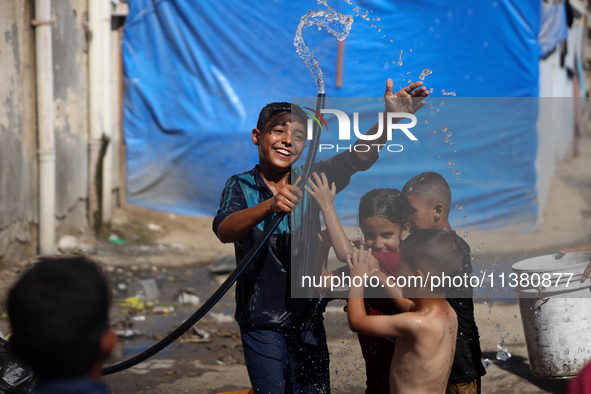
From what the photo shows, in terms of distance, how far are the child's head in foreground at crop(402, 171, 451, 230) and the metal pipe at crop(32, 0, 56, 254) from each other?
489cm

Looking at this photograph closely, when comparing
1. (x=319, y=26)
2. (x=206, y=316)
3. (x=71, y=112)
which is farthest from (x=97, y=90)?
(x=319, y=26)

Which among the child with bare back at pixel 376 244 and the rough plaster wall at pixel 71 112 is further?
the rough plaster wall at pixel 71 112

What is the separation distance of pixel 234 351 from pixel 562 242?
5.46 meters

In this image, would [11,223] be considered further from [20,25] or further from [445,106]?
[445,106]

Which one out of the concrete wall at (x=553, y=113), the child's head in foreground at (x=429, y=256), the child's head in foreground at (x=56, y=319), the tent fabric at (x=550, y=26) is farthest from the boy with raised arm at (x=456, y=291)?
the tent fabric at (x=550, y=26)

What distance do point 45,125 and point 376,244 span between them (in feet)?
16.5

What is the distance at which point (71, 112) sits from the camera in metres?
7.99

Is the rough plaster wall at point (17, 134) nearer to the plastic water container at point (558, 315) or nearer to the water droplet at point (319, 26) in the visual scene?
the water droplet at point (319, 26)

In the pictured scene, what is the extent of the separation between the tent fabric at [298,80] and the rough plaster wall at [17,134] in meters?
2.84

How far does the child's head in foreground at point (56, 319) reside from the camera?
4.48 feet

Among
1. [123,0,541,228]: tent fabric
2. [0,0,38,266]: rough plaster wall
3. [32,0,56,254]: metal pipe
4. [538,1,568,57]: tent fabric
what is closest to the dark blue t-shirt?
[0,0,38,266]: rough plaster wall

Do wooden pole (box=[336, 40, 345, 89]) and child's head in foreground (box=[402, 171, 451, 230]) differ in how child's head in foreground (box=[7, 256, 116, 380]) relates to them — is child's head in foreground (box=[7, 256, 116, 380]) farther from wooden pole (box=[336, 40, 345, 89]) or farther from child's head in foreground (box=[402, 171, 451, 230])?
wooden pole (box=[336, 40, 345, 89])

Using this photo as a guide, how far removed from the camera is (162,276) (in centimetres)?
703

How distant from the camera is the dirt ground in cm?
432
